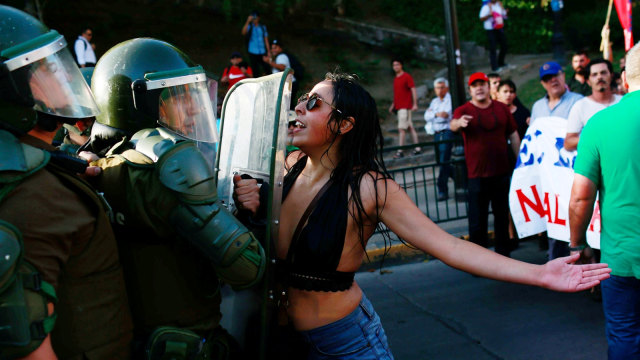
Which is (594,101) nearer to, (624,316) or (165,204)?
(624,316)

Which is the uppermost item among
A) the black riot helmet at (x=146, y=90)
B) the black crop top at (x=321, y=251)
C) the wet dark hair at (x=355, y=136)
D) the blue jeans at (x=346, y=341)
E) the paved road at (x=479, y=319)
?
the black riot helmet at (x=146, y=90)

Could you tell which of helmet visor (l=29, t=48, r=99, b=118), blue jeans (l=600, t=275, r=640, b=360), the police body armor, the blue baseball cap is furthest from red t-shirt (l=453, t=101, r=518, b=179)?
helmet visor (l=29, t=48, r=99, b=118)

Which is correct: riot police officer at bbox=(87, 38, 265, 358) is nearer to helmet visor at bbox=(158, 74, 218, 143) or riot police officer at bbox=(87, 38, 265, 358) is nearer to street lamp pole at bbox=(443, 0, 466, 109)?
helmet visor at bbox=(158, 74, 218, 143)

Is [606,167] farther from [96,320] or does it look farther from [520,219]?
[520,219]

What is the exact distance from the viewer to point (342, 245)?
80.8 inches

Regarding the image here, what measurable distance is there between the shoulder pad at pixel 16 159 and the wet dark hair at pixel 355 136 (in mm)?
1066

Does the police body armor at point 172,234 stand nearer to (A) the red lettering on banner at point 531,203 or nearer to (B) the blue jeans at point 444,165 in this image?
(A) the red lettering on banner at point 531,203

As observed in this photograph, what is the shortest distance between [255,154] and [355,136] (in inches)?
16.1

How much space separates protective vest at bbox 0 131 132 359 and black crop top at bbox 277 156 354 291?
2.06 ft

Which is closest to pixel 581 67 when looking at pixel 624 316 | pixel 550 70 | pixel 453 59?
Result: pixel 550 70

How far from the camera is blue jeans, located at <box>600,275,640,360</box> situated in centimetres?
270

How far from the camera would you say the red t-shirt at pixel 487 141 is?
5.79m

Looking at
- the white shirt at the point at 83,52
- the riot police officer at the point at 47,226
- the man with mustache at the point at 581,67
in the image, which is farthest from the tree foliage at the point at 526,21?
the riot police officer at the point at 47,226

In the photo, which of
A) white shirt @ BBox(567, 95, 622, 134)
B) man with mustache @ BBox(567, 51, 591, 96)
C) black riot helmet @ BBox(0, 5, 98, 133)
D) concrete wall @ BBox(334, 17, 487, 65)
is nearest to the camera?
black riot helmet @ BBox(0, 5, 98, 133)
